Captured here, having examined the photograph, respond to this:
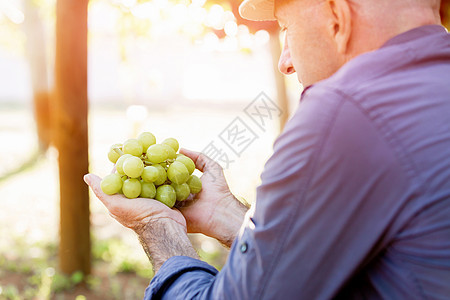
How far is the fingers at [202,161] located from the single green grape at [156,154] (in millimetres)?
279

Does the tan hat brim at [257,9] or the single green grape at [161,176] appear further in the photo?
the single green grape at [161,176]

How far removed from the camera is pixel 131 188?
5.86 ft

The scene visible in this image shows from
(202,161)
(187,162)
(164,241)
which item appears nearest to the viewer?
(164,241)

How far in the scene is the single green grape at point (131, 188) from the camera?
1.79m

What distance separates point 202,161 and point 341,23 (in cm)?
106

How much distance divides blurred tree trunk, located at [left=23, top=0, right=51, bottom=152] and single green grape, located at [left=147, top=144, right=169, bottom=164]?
8.83 metres

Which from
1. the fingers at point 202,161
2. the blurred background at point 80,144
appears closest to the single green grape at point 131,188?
the fingers at point 202,161

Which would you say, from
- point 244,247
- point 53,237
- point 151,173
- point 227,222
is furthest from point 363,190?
point 53,237

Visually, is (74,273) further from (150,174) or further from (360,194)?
(360,194)

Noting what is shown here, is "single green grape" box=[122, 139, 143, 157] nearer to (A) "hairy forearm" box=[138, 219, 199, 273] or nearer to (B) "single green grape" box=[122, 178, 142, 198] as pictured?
(B) "single green grape" box=[122, 178, 142, 198]

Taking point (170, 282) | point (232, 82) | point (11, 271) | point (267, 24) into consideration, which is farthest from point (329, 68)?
point (232, 82)

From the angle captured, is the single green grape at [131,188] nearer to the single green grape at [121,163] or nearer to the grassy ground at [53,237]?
the single green grape at [121,163]

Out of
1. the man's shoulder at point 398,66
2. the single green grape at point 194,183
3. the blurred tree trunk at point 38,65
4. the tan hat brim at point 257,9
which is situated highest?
the tan hat brim at point 257,9

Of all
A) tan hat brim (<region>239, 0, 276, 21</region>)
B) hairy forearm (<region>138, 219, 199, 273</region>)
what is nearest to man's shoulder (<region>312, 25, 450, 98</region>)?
tan hat brim (<region>239, 0, 276, 21</region>)
